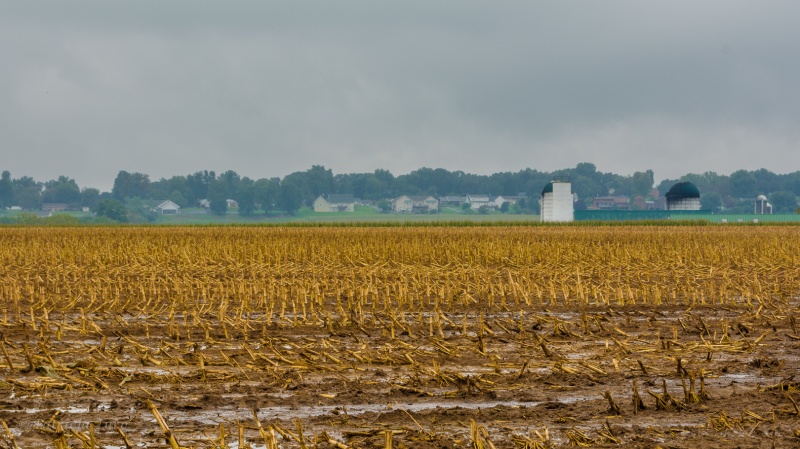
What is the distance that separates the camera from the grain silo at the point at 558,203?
94562 mm

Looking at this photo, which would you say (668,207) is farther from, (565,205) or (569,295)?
(569,295)

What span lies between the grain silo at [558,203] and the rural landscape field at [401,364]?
72.5 m

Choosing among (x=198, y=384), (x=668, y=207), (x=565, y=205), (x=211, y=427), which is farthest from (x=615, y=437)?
(x=668, y=207)

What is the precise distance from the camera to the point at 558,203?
9531 cm

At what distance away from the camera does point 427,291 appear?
18.4m

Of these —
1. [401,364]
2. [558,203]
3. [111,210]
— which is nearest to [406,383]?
[401,364]

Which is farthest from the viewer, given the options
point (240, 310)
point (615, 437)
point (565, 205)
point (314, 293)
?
point (565, 205)

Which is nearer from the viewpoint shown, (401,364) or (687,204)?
(401,364)

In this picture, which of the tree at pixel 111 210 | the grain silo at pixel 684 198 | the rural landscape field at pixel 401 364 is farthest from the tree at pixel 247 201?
the rural landscape field at pixel 401 364

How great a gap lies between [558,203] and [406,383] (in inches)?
3420

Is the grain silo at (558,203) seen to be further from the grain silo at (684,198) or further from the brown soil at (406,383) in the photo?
the brown soil at (406,383)

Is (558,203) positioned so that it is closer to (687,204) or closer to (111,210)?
(687,204)

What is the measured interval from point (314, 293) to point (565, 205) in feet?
258

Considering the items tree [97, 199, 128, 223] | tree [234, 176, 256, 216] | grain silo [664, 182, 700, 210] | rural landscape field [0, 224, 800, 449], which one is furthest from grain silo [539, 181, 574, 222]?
tree [234, 176, 256, 216]
